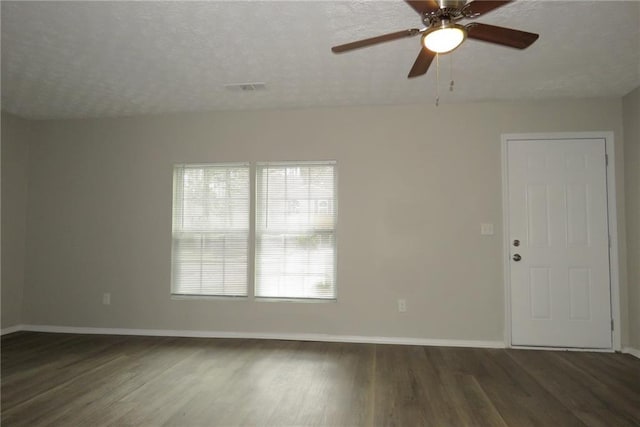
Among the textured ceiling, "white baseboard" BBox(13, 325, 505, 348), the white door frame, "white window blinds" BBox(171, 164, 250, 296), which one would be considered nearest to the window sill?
"white window blinds" BBox(171, 164, 250, 296)

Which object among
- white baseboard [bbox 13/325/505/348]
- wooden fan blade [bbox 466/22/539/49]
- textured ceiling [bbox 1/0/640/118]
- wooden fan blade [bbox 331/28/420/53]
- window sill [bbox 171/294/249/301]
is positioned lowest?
white baseboard [bbox 13/325/505/348]

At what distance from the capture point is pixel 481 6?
160 centimetres

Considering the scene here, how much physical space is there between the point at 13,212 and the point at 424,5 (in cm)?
529

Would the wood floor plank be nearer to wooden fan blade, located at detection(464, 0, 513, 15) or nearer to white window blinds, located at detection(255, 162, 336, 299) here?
white window blinds, located at detection(255, 162, 336, 299)

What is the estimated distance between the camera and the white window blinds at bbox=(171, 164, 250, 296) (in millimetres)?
4137

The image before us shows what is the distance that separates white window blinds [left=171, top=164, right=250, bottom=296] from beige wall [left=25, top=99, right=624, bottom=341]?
15cm

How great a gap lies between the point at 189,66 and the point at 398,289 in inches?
121

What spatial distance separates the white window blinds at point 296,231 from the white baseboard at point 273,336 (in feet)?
1.51

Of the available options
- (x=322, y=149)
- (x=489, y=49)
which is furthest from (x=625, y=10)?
(x=322, y=149)

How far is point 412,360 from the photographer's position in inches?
130

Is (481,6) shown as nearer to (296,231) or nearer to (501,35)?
(501,35)

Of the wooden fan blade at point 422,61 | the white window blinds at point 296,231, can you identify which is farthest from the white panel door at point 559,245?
the wooden fan blade at point 422,61

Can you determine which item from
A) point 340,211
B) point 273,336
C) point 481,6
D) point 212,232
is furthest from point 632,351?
point 212,232

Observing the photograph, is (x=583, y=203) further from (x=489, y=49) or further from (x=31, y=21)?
(x=31, y=21)
